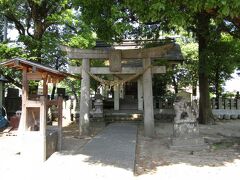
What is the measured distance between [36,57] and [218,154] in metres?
10.2

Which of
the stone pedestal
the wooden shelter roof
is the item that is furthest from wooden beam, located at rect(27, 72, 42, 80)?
the stone pedestal

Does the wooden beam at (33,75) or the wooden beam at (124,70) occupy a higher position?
the wooden beam at (124,70)

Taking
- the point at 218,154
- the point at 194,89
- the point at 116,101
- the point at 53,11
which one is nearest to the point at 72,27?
the point at 53,11

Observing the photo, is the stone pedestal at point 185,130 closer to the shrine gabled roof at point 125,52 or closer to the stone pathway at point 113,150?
the stone pathway at point 113,150

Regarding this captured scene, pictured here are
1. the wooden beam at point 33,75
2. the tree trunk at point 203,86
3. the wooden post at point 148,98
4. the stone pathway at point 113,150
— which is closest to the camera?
the stone pathway at point 113,150

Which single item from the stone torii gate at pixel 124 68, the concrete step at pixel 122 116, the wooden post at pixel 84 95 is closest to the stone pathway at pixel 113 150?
the stone torii gate at pixel 124 68

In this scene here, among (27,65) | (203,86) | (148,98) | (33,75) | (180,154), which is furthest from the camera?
(203,86)

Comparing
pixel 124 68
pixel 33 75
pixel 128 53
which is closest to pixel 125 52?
pixel 128 53

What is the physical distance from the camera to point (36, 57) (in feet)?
56.7

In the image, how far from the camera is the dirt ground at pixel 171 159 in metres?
8.71

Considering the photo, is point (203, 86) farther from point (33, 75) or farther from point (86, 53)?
point (33, 75)

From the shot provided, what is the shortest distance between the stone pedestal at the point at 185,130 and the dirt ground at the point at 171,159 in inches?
13.7

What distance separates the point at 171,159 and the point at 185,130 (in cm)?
242

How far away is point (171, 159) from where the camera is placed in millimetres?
10609
